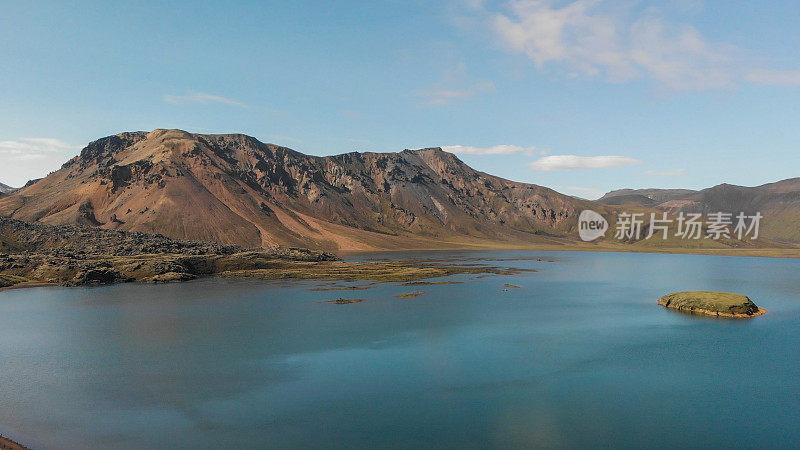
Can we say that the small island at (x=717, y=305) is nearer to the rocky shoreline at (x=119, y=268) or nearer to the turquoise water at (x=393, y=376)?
the turquoise water at (x=393, y=376)

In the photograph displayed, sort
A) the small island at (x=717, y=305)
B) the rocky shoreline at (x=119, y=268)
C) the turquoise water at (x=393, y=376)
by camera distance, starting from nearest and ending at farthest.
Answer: the turquoise water at (x=393, y=376) < the small island at (x=717, y=305) < the rocky shoreline at (x=119, y=268)

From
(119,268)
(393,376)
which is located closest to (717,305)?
(393,376)

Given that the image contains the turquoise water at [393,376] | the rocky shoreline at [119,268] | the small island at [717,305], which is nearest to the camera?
the turquoise water at [393,376]

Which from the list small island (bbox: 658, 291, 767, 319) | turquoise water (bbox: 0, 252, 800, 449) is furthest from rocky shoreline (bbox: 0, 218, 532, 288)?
small island (bbox: 658, 291, 767, 319)

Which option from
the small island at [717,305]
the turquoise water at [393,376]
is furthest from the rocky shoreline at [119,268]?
the small island at [717,305]

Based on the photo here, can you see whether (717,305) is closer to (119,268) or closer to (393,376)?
(393,376)

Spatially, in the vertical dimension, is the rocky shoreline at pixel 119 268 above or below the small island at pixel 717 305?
below

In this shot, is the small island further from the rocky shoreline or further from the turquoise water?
the rocky shoreline
